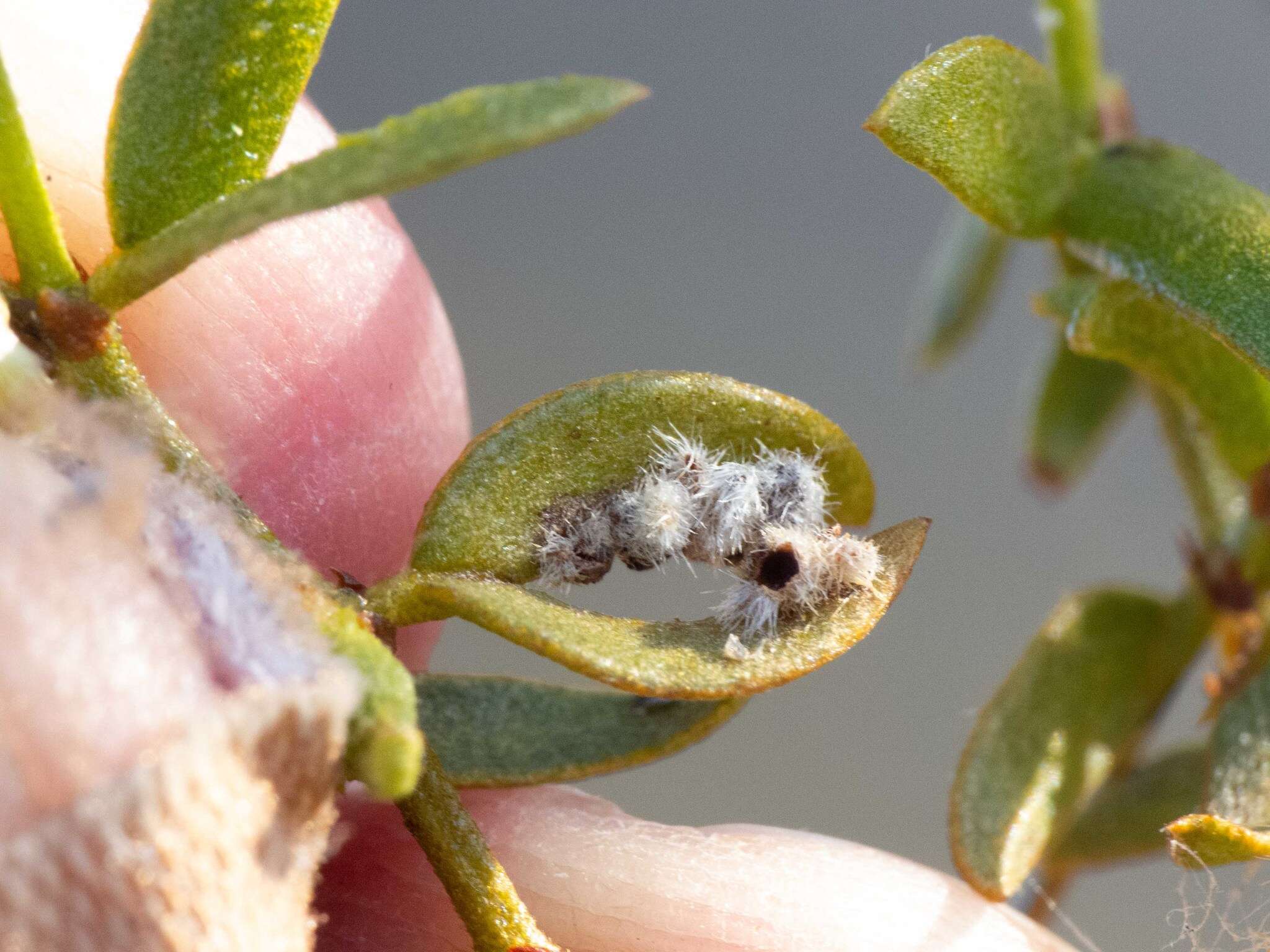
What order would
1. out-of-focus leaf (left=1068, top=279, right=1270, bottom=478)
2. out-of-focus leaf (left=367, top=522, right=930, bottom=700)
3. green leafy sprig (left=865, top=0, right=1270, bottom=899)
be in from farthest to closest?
out-of-focus leaf (left=1068, top=279, right=1270, bottom=478), green leafy sprig (left=865, top=0, right=1270, bottom=899), out-of-focus leaf (left=367, top=522, right=930, bottom=700)

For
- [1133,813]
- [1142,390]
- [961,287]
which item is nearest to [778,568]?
[1133,813]

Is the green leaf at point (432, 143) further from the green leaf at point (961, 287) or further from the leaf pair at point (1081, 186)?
the green leaf at point (961, 287)

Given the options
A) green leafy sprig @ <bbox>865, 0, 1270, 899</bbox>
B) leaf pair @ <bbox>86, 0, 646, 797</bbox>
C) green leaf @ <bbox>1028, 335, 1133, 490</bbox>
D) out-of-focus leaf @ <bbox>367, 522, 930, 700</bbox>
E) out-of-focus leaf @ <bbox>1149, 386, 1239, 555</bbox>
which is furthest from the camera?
green leaf @ <bbox>1028, 335, 1133, 490</bbox>

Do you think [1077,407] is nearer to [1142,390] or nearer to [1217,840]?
[1142,390]

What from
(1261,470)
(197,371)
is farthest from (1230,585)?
(197,371)

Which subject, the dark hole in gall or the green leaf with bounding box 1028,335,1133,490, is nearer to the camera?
the dark hole in gall

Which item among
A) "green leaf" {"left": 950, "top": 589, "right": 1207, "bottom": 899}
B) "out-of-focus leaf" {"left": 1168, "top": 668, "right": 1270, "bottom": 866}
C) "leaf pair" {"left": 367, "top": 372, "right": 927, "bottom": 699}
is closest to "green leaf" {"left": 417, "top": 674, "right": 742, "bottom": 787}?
"leaf pair" {"left": 367, "top": 372, "right": 927, "bottom": 699}

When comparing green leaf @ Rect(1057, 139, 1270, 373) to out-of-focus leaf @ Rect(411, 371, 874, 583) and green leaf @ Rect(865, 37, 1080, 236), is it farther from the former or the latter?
out-of-focus leaf @ Rect(411, 371, 874, 583)
